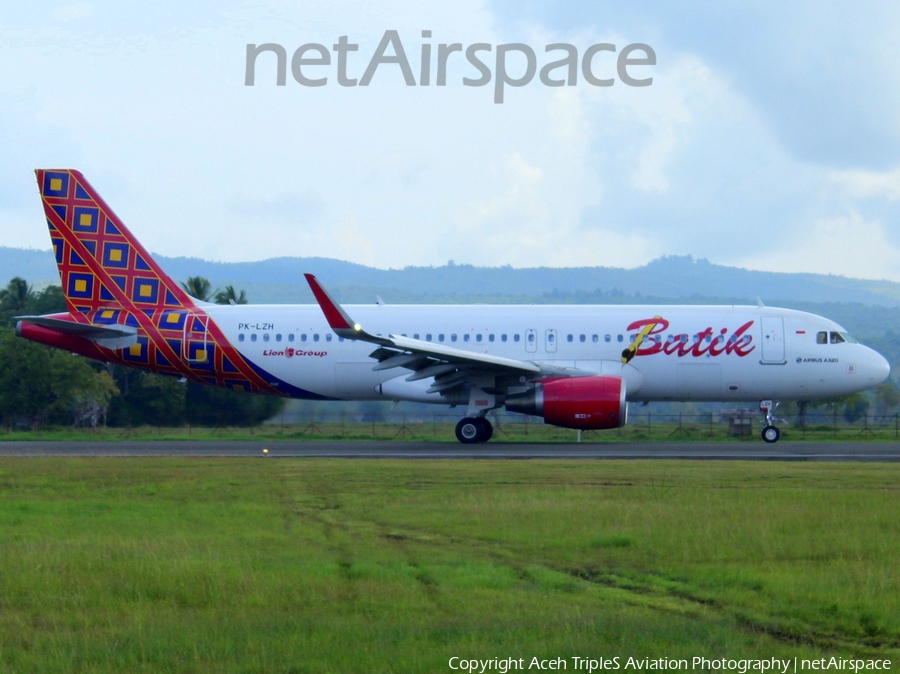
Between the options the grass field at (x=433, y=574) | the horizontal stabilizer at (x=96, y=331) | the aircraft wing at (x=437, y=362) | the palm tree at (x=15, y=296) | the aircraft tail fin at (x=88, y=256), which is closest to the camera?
the grass field at (x=433, y=574)

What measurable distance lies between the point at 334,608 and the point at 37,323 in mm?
24904

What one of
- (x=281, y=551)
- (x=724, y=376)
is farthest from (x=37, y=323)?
(x=281, y=551)

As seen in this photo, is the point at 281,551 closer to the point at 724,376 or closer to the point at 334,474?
the point at 334,474

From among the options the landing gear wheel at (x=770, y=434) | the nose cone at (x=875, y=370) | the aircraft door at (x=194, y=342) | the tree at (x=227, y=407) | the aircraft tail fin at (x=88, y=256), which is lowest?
the landing gear wheel at (x=770, y=434)

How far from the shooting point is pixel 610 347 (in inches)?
1198

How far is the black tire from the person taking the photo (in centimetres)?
2981

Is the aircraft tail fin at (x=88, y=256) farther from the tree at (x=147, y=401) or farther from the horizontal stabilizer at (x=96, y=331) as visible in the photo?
the tree at (x=147, y=401)

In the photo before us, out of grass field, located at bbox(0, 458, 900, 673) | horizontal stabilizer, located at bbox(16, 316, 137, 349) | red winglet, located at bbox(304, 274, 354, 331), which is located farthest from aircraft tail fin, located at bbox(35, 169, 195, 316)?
grass field, located at bbox(0, 458, 900, 673)

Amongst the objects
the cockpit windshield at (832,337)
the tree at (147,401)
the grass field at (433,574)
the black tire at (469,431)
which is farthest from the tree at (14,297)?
the grass field at (433,574)

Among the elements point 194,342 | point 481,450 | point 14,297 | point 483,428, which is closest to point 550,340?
point 483,428

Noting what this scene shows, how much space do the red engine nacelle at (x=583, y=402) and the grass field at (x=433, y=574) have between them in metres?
9.71

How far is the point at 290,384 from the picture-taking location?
3194 centimetres

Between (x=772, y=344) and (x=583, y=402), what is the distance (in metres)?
6.56

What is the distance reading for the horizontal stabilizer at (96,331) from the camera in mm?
30591
